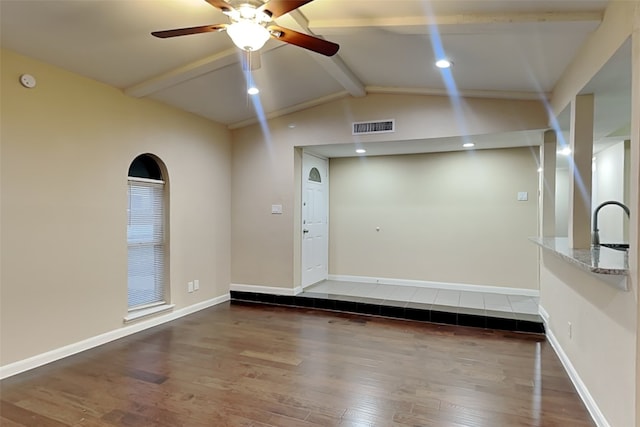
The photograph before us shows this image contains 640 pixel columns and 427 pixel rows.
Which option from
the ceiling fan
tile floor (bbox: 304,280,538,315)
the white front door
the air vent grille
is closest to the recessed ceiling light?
the air vent grille

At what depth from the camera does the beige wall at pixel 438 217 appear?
524cm

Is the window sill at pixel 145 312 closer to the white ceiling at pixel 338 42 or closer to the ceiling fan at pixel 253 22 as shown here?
the white ceiling at pixel 338 42

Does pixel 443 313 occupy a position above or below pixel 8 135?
below

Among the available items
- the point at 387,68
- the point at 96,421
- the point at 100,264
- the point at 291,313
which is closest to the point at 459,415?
the point at 96,421

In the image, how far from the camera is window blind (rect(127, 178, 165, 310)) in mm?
4078

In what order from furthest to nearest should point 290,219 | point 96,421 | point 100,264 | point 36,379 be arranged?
point 290,219, point 100,264, point 36,379, point 96,421

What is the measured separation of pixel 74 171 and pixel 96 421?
219 centimetres

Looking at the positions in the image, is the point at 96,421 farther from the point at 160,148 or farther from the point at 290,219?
the point at 290,219

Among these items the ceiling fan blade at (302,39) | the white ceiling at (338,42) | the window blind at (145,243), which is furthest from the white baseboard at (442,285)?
the ceiling fan blade at (302,39)

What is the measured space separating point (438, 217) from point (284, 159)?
8.23 feet

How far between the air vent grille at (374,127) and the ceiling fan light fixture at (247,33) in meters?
2.69

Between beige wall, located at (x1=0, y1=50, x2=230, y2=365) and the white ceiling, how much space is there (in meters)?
0.25

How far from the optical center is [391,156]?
5902 millimetres

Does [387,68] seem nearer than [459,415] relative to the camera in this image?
No
